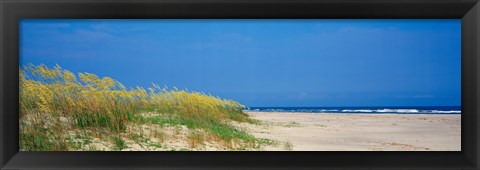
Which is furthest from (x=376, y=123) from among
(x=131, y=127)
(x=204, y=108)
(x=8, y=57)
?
(x=8, y=57)

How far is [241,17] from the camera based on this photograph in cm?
271

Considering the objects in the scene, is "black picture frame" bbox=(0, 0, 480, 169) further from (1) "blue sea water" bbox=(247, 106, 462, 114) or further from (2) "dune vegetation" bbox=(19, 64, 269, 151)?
(1) "blue sea water" bbox=(247, 106, 462, 114)

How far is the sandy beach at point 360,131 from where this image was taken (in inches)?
116

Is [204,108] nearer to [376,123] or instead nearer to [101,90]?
[101,90]

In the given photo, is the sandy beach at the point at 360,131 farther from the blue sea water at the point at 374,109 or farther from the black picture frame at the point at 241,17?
the black picture frame at the point at 241,17

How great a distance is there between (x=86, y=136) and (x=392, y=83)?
5.97ft

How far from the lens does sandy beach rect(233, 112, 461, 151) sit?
9.65 feet

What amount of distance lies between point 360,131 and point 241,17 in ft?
3.39

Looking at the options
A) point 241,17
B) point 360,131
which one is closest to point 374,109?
point 360,131

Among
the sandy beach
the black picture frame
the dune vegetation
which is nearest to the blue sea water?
the sandy beach

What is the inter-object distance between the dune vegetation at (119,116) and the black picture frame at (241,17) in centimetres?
19

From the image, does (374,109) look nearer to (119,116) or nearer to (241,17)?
(241,17)

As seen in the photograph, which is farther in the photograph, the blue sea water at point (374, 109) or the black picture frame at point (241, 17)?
the blue sea water at point (374, 109)

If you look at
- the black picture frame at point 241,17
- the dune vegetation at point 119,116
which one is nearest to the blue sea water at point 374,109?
the dune vegetation at point 119,116
